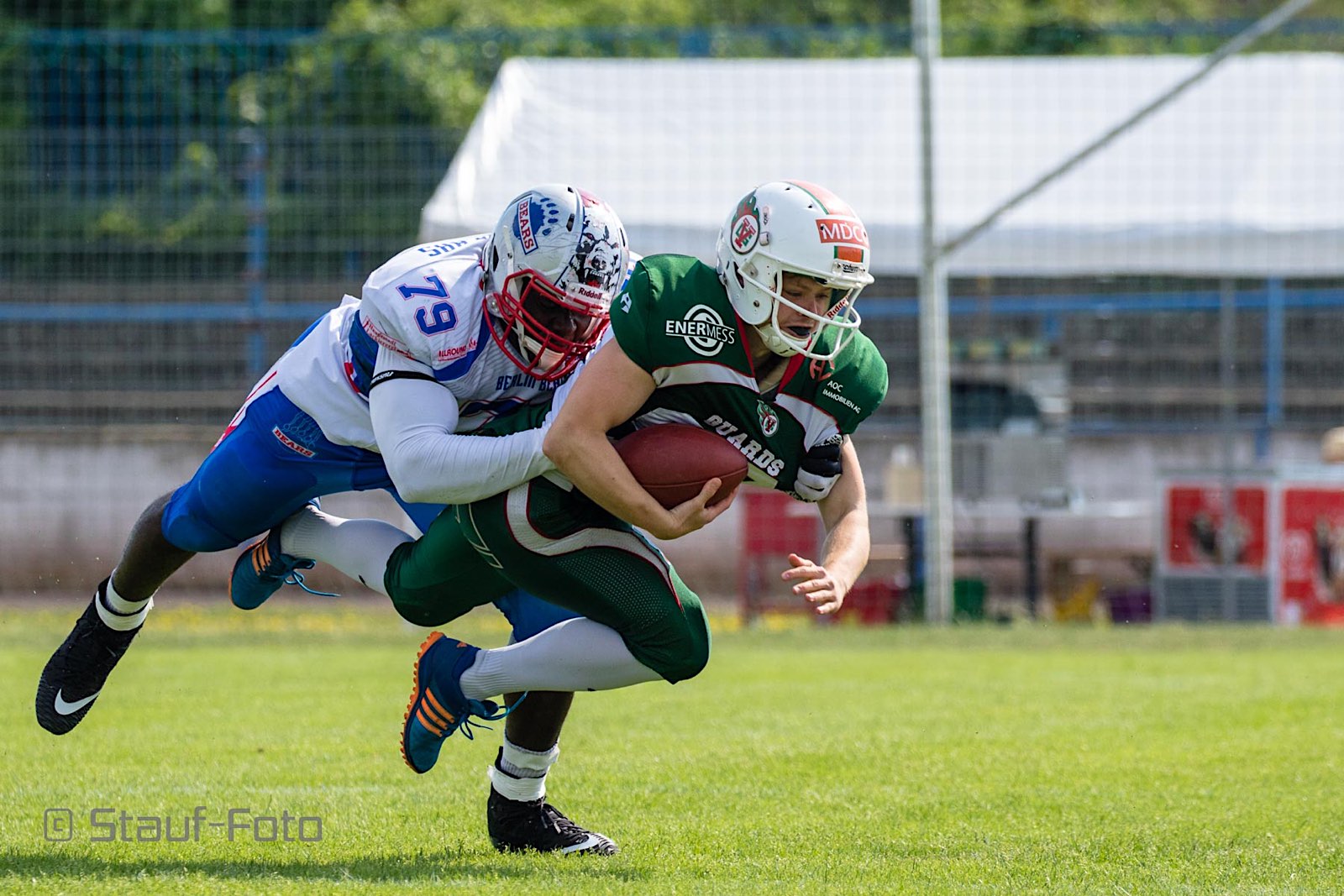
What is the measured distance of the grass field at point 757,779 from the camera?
359 centimetres

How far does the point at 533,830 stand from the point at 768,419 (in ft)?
3.69

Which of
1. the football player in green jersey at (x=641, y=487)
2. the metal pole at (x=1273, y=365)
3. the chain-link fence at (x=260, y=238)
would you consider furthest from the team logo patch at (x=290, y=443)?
the metal pole at (x=1273, y=365)

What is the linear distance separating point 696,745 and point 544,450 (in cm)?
202

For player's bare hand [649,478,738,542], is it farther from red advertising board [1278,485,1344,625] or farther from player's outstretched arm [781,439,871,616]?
red advertising board [1278,485,1344,625]

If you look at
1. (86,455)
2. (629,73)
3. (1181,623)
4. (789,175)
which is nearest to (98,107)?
(86,455)

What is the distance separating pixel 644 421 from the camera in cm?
390

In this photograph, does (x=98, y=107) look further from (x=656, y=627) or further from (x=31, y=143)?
(x=656, y=627)

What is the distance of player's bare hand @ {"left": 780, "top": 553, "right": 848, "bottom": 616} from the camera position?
3.50 meters

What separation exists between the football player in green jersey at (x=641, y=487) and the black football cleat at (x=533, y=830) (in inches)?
2.6

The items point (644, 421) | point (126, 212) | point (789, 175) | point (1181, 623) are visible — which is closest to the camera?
point (644, 421)

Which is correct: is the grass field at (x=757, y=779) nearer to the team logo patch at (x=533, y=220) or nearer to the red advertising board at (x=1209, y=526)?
the team logo patch at (x=533, y=220)

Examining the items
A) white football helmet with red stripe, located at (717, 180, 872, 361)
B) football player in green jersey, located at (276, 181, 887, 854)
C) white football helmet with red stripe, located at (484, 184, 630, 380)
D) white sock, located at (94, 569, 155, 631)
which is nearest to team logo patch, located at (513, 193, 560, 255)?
white football helmet with red stripe, located at (484, 184, 630, 380)

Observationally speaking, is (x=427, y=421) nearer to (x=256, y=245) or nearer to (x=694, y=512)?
(x=694, y=512)

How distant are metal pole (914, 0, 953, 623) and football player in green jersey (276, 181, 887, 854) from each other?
5.59 metres
